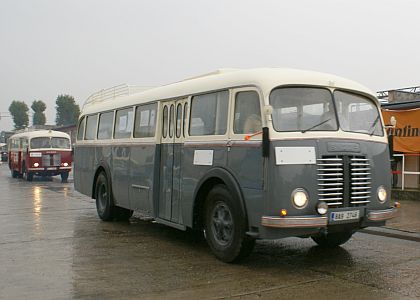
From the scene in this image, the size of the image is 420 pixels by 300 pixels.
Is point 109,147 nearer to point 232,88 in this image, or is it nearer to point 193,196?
point 193,196

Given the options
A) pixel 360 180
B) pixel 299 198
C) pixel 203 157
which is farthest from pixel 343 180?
pixel 203 157

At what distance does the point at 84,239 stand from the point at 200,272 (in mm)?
3140

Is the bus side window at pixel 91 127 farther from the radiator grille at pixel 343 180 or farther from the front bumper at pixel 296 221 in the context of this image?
the radiator grille at pixel 343 180

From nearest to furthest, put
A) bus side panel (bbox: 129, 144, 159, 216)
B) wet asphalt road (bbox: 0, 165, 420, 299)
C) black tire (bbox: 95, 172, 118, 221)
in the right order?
wet asphalt road (bbox: 0, 165, 420, 299), bus side panel (bbox: 129, 144, 159, 216), black tire (bbox: 95, 172, 118, 221)

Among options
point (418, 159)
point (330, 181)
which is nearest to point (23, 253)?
point (330, 181)

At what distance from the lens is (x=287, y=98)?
657 centimetres

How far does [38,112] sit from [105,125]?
304 ft

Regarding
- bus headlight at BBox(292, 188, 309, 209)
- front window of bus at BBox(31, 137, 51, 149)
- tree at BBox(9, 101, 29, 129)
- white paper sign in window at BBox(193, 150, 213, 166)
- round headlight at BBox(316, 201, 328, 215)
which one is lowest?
round headlight at BBox(316, 201, 328, 215)

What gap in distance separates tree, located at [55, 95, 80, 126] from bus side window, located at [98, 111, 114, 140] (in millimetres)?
92266

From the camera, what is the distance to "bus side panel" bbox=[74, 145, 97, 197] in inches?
460

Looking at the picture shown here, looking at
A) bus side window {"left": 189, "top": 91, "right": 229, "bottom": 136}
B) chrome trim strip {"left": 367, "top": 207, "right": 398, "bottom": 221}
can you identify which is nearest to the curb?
chrome trim strip {"left": 367, "top": 207, "right": 398, "bottom": 221}

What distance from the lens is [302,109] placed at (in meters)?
6.54

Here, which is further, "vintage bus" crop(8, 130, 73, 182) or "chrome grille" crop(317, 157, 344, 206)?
"vintage bus" crop(8, 130, 73, 182)

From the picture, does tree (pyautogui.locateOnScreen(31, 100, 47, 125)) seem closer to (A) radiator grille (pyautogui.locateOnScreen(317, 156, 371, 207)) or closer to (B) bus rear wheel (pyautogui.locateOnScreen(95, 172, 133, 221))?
(B) bus rear wheel (pyautogui.locateOnScreen(95, 172, 133, 221))
